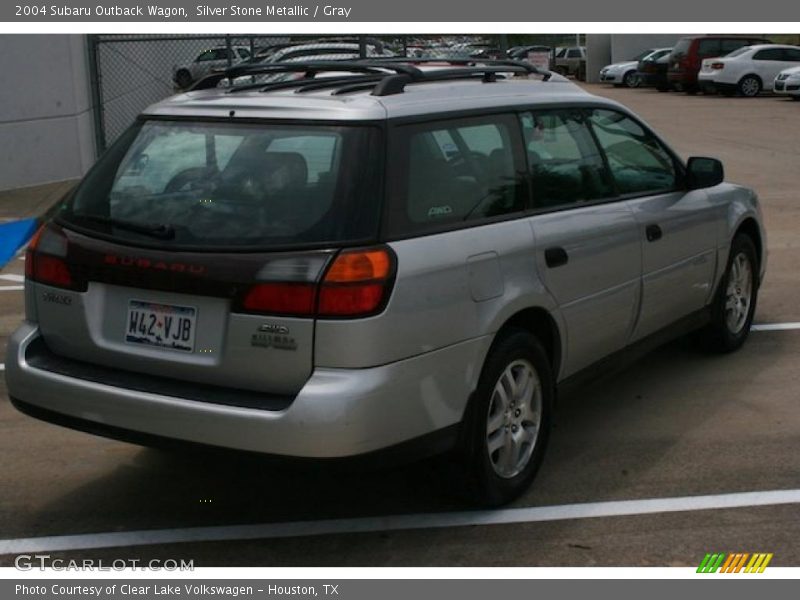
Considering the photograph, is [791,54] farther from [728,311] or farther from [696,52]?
[728,311]

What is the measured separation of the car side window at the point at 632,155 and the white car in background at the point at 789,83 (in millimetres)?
27273

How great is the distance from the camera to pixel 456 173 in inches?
183

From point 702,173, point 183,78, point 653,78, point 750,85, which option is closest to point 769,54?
point 750,85

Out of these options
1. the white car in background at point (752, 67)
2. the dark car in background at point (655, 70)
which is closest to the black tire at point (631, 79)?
the dark car in background at point (655, 70)

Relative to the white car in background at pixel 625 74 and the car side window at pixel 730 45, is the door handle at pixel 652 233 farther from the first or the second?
the white car in background at pixel 625 74

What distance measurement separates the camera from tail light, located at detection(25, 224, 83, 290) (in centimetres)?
461

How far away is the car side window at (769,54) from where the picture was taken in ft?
115

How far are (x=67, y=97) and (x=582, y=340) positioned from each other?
11.2m

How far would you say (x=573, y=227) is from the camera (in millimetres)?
5160

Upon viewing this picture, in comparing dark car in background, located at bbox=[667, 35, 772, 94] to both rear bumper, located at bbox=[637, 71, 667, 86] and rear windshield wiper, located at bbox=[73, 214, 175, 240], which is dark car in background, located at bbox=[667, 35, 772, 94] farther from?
rear windshield wiper, located at bbox=[73, 214, 175, 240]

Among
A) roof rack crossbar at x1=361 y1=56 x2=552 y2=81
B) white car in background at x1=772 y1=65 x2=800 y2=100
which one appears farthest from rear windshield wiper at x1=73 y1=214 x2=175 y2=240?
white car in background at x1=772 y1=65 x2=800 y2=100

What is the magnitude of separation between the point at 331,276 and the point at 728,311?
366 cm

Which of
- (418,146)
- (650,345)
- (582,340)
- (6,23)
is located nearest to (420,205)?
(418,146)

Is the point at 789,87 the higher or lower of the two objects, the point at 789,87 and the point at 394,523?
the lower
